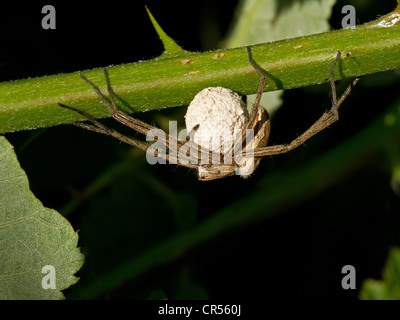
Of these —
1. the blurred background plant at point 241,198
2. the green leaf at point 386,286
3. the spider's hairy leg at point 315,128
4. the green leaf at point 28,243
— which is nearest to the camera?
the green leaf at point 28,243

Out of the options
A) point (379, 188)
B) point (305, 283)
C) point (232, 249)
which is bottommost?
point (305, 283)

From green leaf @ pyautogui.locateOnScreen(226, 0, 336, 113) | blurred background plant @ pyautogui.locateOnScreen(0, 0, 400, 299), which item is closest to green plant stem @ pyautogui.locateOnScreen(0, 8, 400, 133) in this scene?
green leaf @ pyautogui.locateOnScreen(226, 0, 336, 113)

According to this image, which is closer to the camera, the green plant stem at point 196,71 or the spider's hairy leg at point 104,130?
the green plant stem at point 196,71

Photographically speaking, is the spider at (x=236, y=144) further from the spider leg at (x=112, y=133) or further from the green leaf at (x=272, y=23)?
the green leaf at (x=272, y=23)

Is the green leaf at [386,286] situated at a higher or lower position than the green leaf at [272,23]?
lower

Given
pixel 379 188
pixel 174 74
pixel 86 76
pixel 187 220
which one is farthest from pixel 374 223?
pixel 86 76

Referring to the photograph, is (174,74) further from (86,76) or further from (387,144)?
(387,144)

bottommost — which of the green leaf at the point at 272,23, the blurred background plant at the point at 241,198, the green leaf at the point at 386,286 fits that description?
the green leaf at the point at 386,286

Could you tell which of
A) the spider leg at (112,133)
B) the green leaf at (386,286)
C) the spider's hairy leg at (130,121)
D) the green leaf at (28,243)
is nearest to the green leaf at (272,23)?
the spider's hairy leg at (130,121)

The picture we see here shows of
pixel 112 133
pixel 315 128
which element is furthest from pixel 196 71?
pixel 315 128
